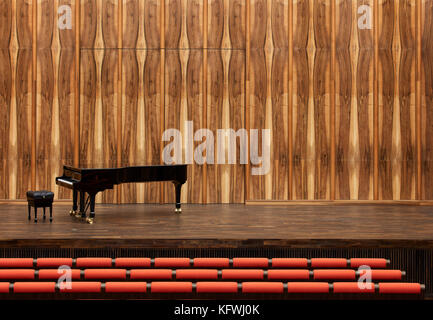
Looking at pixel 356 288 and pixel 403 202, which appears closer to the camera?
pixel 356 288

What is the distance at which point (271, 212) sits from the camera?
6.46 meters

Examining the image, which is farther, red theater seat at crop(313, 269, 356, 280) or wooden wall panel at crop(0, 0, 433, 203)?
wooden wall panel at crop(0, 0, 433, 203)

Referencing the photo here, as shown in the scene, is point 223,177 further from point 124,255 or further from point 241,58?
point 124,255

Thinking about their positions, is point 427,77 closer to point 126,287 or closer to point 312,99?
point 312,99

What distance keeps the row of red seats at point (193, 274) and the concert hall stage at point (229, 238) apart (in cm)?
52

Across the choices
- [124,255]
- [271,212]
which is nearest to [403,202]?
[271,212]

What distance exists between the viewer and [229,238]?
183 inches

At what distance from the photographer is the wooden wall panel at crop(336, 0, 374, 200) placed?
7.23 m

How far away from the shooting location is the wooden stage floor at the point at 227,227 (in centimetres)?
459

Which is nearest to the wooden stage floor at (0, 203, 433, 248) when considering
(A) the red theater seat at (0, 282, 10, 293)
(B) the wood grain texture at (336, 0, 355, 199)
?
(B) the wood grain texture at (336, 0, 355, 199)

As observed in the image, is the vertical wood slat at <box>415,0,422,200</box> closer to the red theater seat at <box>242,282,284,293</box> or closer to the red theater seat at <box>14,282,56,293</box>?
the red theater seat at <box>242,282,284,293</box>

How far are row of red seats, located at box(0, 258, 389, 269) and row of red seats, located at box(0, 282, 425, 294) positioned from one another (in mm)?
434

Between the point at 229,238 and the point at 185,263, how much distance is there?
0.57m

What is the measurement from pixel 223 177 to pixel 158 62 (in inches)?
73.3
